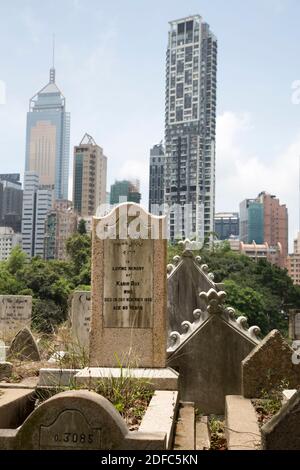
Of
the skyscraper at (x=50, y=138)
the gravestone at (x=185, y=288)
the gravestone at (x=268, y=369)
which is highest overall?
the skyscraper at (x=50, y=138)

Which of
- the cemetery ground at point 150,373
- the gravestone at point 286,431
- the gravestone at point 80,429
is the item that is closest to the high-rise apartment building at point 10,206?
the cemetery ground at point 150,373

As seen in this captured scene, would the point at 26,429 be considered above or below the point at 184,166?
below

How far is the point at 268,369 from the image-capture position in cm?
646

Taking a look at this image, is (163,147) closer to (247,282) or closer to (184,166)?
(184,166)

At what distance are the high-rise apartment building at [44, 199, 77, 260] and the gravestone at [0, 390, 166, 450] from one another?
220 ft

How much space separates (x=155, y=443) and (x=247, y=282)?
44.4 m

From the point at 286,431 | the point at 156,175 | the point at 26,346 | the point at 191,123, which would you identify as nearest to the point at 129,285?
the point at 26,346

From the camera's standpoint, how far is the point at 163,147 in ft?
270

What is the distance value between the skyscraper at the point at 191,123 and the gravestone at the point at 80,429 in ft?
180

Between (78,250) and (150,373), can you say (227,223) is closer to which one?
(78,250)

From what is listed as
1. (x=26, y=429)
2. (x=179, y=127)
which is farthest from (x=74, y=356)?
(x=179, y=127)

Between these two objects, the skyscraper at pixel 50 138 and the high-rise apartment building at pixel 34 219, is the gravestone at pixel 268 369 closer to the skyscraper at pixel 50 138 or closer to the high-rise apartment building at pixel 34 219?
the high-rise apartment building at pixel 34 219

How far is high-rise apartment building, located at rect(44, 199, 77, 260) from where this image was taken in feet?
233

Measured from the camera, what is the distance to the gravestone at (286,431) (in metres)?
3.74
